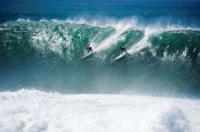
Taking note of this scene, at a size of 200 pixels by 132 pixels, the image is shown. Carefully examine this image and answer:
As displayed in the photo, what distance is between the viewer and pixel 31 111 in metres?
12.4

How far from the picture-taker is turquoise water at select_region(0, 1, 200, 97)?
1681cm

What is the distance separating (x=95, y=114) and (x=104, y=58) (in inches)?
299

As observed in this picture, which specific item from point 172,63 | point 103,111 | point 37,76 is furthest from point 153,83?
point 37,76

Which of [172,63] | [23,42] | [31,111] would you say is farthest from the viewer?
[23,42]

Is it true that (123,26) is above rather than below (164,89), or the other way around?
above

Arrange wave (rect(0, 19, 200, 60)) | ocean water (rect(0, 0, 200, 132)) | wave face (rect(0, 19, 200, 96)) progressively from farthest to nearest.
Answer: wave (rect(0, 19, 200, 60))
wave face (rect(0, 19, 200, 96))
ocean water (rect(0, 0, 200, 132))

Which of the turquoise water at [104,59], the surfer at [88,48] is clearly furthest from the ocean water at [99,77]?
the surfer at [88,48]

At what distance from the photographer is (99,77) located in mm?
17734

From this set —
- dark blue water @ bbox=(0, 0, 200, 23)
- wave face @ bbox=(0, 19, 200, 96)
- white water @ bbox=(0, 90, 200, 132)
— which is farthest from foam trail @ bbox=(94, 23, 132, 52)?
dark blue water @ bbox=(0, 0, 200, 23)

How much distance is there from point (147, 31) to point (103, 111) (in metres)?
10.2

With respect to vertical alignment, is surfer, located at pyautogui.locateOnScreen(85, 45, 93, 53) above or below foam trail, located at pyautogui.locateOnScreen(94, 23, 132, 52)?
below

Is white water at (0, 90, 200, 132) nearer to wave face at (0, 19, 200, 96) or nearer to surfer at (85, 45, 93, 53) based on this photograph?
wave face at (0, 19, 200, 96)

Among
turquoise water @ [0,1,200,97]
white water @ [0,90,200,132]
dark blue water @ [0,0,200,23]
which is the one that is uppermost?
dark blue water @ [0,0,200,23]

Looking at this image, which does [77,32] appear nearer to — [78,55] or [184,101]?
[78,55]
